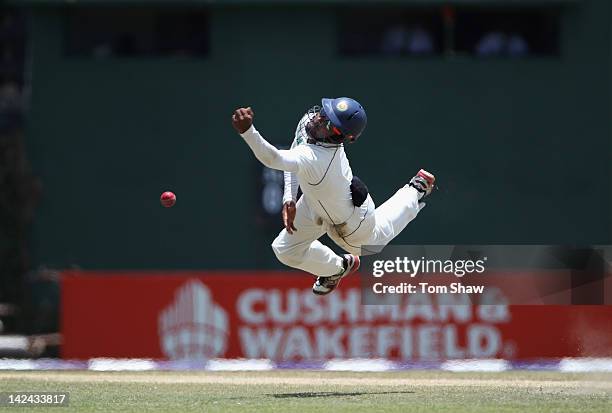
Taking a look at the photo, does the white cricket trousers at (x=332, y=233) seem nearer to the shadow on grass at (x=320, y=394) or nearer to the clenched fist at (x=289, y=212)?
the clenched fist at (x=289, y=212)

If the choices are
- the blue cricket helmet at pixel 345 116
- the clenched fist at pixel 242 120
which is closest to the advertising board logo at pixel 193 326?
the blue cricket helmet at pixel 345 116

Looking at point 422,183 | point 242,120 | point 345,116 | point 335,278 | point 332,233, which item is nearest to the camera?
point 242,120

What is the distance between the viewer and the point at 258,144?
451 inches

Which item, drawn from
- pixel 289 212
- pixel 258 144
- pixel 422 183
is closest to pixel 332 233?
pixel 289 212

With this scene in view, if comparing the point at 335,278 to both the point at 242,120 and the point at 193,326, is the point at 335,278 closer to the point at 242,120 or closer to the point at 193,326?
the point at 242,120

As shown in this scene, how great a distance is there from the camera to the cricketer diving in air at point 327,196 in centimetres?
1196

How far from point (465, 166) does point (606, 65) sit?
97.1 inches

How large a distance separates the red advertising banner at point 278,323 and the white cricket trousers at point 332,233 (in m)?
3.44

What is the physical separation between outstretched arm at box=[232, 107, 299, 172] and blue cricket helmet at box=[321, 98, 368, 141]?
0.54 meters

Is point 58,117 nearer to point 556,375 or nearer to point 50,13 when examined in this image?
point 50,13

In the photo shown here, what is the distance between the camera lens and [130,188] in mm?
20984

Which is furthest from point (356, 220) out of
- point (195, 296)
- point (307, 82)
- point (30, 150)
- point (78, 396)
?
point (30, 150)

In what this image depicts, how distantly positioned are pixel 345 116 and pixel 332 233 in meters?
1.18

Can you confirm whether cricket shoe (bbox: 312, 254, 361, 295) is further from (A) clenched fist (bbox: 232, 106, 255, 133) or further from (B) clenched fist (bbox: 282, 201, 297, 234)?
(A) clenched fist (bbox: 232, 106, 255, 133)
